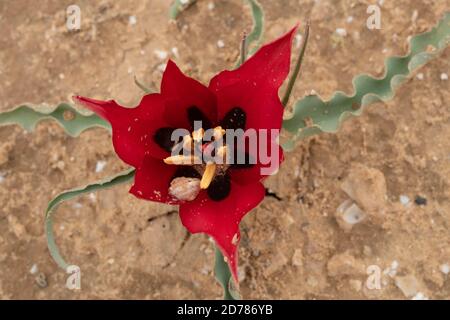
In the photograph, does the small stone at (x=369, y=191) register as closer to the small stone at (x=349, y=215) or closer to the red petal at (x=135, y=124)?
the small stone at (x=349, y=215)

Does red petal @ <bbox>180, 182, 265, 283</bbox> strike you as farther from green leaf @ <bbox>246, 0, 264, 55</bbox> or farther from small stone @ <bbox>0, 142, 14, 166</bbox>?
small stone @ <bbox>0, 142, 14, 166</bbox>

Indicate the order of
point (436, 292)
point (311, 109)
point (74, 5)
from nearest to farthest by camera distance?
point (311, 109)
point (436, 292)
point (74, 5)

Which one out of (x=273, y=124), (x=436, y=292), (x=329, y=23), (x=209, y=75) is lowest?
(x=436, y=292)

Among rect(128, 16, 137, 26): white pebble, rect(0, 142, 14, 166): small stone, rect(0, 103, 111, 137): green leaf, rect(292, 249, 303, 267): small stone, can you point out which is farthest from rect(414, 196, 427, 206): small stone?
rect(0, 142, 14, 166): small stone

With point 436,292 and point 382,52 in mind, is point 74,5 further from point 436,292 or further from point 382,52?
point 436,292

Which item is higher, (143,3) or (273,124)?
(143,3)

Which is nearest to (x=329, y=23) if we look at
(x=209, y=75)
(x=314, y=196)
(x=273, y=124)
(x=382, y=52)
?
(x=382, y=52)

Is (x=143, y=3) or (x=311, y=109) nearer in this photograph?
(x=311, y=109)
